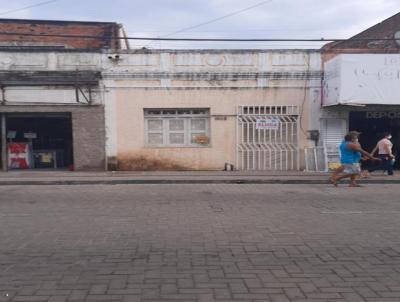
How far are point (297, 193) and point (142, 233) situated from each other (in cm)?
595

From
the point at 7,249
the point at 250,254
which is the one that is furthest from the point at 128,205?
the point at 250,254

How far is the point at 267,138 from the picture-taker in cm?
1661

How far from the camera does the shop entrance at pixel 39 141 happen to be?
1694 cm

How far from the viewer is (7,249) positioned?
229 inches

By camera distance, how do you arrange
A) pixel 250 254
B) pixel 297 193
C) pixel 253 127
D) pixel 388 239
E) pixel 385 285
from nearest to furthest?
pixel 385 285, pixel 250 254, pixel 388 239, pixel 297 193, pixel 253 127

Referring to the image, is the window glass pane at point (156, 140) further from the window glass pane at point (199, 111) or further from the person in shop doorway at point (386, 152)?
the person in shop doorway at point (386, 152)

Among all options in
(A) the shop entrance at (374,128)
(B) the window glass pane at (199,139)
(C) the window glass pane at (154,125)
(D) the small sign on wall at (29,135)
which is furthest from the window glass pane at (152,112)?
(A) the shop entrance at (374,128)

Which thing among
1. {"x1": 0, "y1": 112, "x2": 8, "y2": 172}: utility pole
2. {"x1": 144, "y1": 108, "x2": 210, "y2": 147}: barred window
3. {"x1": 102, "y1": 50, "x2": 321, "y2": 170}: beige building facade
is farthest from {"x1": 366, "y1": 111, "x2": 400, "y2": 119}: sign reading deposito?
{"x1": 0, "y1": 112, "x2": 8, "y2": 172}: utility pole

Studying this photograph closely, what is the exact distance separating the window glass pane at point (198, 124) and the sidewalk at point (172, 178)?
6.71ft

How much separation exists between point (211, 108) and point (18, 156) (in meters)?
7.90

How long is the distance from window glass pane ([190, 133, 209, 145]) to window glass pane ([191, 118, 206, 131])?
238 mm

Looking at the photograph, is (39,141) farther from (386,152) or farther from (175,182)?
(386,152)

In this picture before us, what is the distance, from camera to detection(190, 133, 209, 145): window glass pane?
16.7 metres

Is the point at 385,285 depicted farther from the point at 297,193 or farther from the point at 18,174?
the point at 18,174
